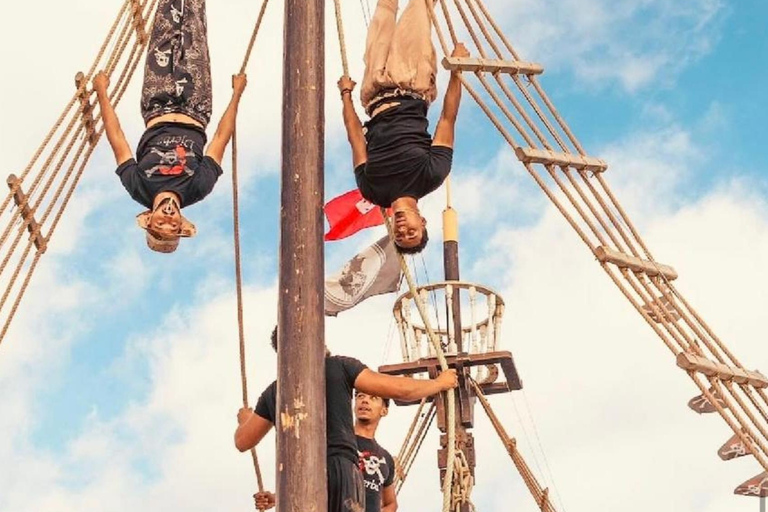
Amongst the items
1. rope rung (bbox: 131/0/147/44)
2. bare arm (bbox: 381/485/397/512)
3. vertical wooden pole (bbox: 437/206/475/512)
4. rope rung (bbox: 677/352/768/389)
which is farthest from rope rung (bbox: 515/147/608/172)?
vertical wooden pole (bbox: 437/206/475/512)

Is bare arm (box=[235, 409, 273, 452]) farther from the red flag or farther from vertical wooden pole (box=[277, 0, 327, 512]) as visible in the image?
the red flag

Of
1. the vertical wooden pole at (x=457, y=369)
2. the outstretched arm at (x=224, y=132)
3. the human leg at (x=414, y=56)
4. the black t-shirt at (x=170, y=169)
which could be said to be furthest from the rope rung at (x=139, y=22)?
the vertical wooden pole at (x=457, y=369)

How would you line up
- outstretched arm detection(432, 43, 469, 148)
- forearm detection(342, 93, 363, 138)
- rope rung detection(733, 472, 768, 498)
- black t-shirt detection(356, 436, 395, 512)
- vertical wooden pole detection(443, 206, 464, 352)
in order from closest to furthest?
black t-shirt detection(356, 436, 395, 512)
outstretched arm detection(432, 43, 469, 148)
forearm detection(342, 93, 363, 138)
rope rung detection(733, 472, 768, 498)
vertical wooden pole detection(443, 206, 464, 352)

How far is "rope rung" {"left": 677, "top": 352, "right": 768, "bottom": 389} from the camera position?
26.0ft

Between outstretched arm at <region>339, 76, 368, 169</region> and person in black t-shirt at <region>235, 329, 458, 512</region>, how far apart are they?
5.90 ft

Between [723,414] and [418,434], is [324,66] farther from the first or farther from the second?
[418,434]

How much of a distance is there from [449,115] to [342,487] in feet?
8.89

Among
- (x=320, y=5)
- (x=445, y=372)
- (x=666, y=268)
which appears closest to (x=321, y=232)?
(x=445, y=372)

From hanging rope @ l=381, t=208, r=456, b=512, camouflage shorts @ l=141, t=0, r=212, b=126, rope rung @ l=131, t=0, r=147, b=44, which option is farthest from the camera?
rope rung @ l=131, t=0, r=147, b=44

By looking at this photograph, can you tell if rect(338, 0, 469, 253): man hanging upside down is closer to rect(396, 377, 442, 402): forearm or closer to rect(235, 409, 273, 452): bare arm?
rect(396, 377, 442, 402): forearm

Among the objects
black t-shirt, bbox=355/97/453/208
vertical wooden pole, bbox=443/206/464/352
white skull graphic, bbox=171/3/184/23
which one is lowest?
black t-shirt, bbox=355/97/453/208

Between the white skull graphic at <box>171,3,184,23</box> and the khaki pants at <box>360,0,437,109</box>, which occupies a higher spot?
the white skull graphic at <box>171,3,184,23</box>

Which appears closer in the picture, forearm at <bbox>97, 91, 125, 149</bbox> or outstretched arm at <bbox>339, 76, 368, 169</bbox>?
outstretched arm at <bbox>339, 76, 368, 169</bbox>

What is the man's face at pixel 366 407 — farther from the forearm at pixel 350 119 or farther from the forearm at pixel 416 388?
the forearm at pixel 350 119
